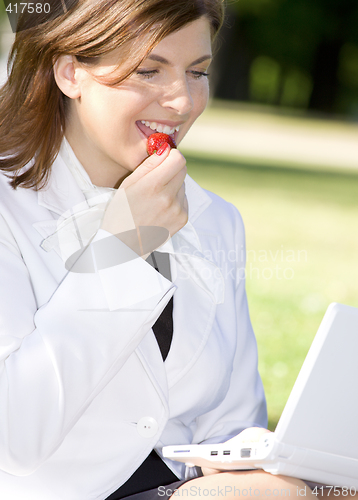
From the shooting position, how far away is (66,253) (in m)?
1.99

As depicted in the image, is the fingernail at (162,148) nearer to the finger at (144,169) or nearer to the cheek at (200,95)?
the finger at (144,169)

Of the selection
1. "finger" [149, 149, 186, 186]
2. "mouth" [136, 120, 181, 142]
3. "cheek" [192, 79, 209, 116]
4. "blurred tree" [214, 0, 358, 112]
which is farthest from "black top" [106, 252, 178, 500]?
"blurred tree" [214, 0, 358, 112]

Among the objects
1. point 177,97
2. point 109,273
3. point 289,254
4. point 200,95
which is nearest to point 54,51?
point 177,97

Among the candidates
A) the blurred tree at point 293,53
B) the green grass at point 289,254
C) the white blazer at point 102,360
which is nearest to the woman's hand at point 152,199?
the white blazer at point 102,360

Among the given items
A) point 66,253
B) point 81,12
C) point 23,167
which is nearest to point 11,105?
point 23,167

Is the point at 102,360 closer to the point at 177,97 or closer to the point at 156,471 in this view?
the point at 156,471

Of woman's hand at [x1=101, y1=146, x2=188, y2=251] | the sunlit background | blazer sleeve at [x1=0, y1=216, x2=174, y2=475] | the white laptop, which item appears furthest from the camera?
the sunlit background

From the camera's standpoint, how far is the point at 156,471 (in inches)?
79.0

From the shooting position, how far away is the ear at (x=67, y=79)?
2070mm

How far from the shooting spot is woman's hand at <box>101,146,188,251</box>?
186 centimetres

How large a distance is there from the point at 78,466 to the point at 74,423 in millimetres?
206

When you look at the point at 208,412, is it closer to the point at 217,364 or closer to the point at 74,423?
the point at 217,364

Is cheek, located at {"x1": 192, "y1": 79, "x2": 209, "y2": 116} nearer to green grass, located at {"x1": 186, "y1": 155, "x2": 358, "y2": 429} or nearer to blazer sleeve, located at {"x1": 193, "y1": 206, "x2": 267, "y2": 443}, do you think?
blazer sleeve, located at {"x1": 193, "y1": 206, "x2": 267, "y2": 443}

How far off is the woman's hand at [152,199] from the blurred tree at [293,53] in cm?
3332
